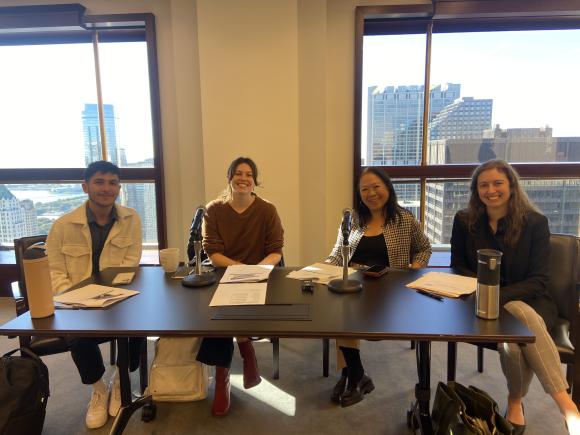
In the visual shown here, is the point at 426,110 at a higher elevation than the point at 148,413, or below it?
higher

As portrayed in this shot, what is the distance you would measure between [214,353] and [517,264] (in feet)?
4.91

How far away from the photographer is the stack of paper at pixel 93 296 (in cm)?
144

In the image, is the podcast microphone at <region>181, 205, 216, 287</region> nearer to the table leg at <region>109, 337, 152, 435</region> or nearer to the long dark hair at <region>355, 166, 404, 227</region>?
the table leg at <region>109, 337, 152, 435</region>

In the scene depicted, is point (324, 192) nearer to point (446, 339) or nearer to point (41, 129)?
point (446, 339)

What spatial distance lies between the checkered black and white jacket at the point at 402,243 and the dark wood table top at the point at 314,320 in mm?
525

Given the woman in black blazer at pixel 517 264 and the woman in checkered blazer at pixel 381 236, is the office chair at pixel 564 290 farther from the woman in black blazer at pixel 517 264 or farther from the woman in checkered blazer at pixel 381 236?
the woman in checkered blazer at pixel 381 236

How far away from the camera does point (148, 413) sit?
1877 millimetres

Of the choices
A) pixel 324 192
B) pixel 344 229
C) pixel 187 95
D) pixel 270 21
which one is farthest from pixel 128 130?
pixel 344 229

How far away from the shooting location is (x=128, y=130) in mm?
3303

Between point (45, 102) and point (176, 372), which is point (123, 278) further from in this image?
point (45, 102)

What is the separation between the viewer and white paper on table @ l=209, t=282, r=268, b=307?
145 centimetres

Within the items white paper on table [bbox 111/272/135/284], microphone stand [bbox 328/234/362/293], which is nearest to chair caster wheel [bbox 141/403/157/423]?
white paper on table [bbox 111/272/135/284]

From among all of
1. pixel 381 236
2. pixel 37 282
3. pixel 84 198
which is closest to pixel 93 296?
pixel 37 282

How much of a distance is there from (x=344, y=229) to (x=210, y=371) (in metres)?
1.33
